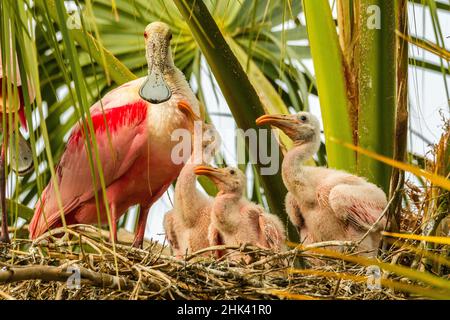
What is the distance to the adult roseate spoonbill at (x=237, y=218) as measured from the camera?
4.05 meters

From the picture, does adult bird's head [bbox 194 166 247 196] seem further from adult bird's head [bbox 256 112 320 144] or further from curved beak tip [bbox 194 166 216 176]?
adult bird's head [bbox 256 112 320 144]

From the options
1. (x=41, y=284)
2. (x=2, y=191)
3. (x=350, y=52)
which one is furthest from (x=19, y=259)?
(x=350, y=52)

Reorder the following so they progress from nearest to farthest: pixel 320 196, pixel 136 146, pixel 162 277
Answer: pixel 162 277 < pixel 320 196 < pixel 136 146

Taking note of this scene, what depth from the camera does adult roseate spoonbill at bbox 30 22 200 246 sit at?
4.36 metres

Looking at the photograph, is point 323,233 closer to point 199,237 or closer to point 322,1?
point 199,237

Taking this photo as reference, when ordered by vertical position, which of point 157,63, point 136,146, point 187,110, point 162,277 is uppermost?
point 157,63

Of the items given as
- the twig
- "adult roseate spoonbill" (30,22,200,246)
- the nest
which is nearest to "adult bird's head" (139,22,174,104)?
"adult roseate spoonbill" (30,22,200,246)

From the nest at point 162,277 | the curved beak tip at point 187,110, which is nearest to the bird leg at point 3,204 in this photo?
the nest at point 162,277

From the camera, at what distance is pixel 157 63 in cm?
433

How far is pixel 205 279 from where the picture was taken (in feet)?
10.2

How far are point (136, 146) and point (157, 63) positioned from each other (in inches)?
17.1

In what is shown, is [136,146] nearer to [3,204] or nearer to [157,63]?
[157,63]

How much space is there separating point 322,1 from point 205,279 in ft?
4.57

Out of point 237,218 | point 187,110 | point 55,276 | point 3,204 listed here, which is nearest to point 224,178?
point 237,218
